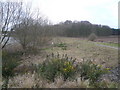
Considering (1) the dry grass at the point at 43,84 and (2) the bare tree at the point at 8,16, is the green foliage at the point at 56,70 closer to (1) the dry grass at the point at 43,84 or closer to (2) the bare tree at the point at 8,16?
(1) the dry grass at the point at 43,84

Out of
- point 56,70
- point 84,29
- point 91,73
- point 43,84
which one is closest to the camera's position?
point 43,84

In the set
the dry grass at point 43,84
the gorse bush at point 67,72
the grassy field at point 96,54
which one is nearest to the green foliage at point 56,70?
the gorse bush at point 67,72

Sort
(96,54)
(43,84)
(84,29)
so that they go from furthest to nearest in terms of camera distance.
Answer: (84,29) < (96,54) < (43,84)

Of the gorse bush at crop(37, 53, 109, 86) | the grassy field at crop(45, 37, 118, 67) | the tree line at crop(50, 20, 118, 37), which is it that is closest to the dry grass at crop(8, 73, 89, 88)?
the gorse bush at crop(37, 53, 109, 86)

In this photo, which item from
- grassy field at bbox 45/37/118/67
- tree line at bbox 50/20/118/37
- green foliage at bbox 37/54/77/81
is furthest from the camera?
tree line at bbox 50/20/118/37

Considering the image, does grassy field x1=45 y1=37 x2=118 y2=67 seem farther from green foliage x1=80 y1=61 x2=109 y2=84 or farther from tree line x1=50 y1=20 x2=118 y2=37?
tree line x1=50 y1=20 x2=118 y2=37

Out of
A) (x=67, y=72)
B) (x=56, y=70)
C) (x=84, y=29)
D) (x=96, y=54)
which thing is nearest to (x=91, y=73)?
(x=67, y=72)

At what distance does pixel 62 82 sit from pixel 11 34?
864 centimetres

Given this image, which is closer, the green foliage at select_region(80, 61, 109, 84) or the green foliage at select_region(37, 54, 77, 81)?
the green foliage at select_region(80, 61, 109, 84)

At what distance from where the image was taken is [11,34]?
32.9 feet

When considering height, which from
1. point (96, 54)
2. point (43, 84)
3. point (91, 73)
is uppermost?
point (91, 73)

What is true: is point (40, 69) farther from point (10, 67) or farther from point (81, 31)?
point (81, 31)

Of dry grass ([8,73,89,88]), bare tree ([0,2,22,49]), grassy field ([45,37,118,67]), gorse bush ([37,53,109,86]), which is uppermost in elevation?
bare tree ([0,2,22,49])

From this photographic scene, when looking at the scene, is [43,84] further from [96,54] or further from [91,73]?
[96,54]
